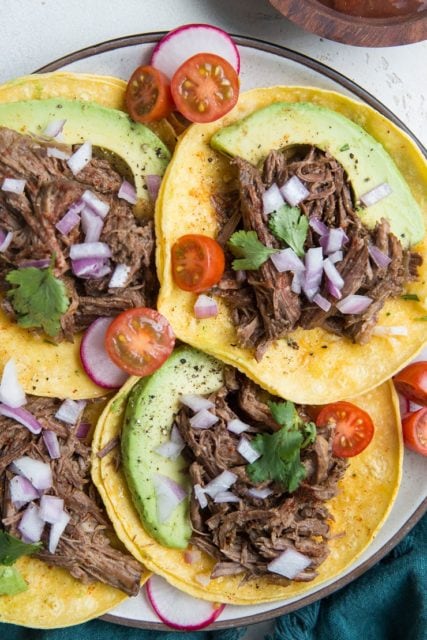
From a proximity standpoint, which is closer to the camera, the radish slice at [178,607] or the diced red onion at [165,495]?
the diced red onion at [165,495]

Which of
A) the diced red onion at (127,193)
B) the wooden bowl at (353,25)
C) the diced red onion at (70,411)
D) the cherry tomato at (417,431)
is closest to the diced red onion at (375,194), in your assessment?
the wooden bowl at (353,25)

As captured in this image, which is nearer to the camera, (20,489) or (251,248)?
(251,248)

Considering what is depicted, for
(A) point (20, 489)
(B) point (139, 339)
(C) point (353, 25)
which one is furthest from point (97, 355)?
(C) point (353, 25)

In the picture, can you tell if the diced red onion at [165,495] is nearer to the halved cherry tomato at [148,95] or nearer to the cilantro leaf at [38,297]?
the cilantro leaf at [38,297]

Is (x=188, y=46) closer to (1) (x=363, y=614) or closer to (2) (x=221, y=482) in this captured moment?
(2) (x=221, y=482)

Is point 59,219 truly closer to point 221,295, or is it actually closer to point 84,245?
point 84,245
